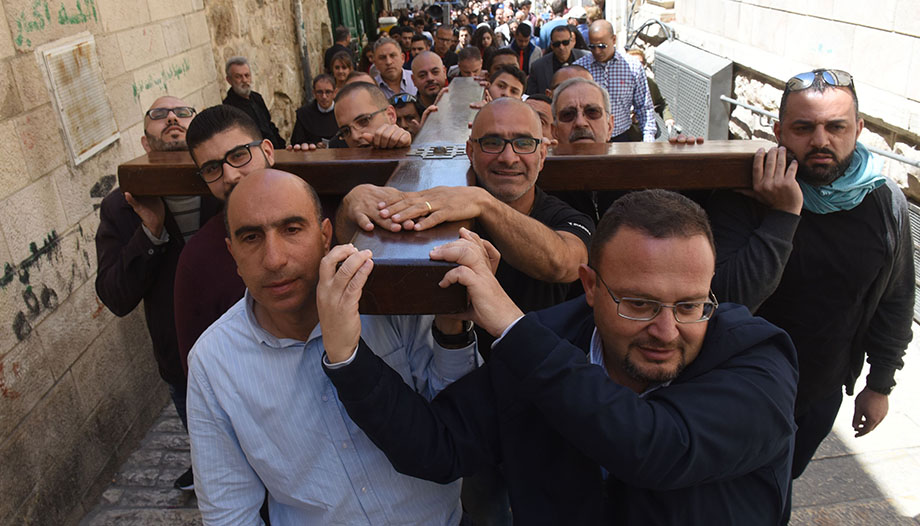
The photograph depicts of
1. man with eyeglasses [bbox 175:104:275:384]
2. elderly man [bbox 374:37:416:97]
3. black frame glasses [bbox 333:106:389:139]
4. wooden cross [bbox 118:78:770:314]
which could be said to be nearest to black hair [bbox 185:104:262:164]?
man with eyeglasses [bbox 175:104:275:384]

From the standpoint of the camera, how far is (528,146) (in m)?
2.18

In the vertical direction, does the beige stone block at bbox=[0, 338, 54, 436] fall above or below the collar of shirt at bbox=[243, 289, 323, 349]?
below

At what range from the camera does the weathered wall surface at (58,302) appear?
3.17m

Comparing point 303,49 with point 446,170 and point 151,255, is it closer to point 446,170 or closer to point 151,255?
point 151,255

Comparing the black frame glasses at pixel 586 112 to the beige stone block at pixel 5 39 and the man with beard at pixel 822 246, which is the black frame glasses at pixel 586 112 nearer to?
the man with beard at pixel 822 246

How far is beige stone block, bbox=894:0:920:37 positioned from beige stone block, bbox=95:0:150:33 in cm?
522

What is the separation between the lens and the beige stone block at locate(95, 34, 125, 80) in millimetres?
4148

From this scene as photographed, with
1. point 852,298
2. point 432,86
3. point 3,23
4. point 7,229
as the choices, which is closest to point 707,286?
point 852,298

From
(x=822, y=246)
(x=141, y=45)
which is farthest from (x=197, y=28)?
(x=822, y=246)

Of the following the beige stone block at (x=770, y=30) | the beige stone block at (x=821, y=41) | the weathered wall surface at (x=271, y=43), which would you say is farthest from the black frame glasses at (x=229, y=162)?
the beige stone block at (x=770, y=30)

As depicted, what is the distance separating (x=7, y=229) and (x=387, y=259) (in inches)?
105

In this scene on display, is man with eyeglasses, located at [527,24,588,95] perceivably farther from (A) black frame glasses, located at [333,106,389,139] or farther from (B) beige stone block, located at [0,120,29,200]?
(B) beige stone block, located at [0,120,29,200]

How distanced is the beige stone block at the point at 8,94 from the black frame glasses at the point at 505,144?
235cm

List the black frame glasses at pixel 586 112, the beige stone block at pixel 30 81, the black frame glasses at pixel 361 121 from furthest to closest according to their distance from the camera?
1. the black frame glasses at pixel 361 121
2. the black frame glasses at pixel 586 112
3. the beige stone block at pixel 30 81
